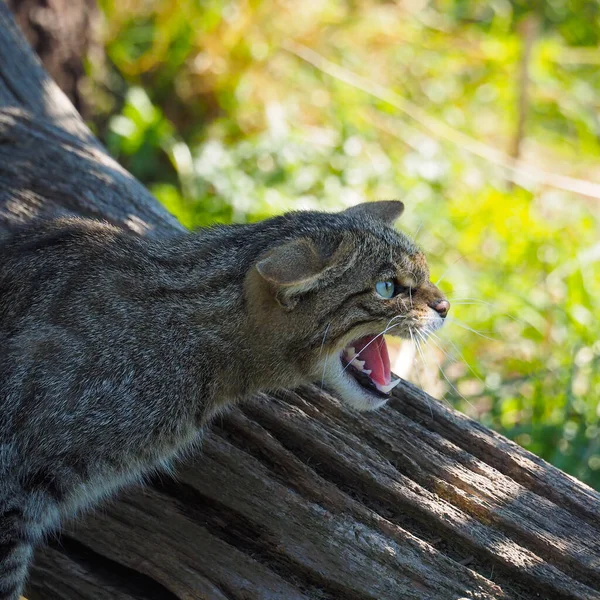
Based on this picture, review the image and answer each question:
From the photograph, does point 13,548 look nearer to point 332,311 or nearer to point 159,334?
point 159,334

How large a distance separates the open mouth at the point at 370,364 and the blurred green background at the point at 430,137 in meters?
1.71

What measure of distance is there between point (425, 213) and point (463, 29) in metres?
3.51

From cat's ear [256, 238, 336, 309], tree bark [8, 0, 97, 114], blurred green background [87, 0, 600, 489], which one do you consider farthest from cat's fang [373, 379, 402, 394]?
tree bark [8, 0, 97, 114]

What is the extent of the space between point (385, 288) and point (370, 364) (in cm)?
32

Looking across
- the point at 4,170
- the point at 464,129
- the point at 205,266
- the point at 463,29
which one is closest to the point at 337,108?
the point at 464,129

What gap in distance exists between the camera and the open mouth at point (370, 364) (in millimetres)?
3246

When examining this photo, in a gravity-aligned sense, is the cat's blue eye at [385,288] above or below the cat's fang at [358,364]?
above

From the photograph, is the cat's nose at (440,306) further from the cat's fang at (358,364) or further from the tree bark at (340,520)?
the tree bark at (340,520)

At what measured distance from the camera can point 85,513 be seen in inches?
127

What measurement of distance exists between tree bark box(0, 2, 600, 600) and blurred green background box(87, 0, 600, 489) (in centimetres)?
146

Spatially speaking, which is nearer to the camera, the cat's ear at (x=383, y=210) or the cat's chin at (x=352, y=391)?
the cat's chin at (x=352, y=391)

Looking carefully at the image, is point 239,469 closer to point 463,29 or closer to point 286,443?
point 286,443

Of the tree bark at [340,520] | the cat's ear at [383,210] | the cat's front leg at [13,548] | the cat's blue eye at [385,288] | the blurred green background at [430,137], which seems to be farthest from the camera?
the blurred green background at [430,137]

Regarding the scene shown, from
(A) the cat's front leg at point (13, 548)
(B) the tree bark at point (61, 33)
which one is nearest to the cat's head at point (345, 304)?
(A) the cat's front leg at point (13, 548)
